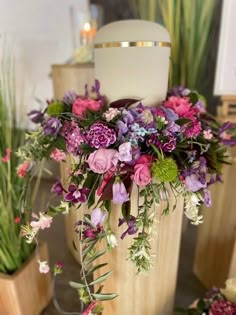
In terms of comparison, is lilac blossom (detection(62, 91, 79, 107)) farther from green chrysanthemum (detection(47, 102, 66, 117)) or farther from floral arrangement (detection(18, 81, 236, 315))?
floral arrangement (detection(18, 81, 236, 315))

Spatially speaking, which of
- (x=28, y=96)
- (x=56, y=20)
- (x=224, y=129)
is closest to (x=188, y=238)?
(x=224, y=129)

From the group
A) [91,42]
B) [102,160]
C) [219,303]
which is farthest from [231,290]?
[91,42]

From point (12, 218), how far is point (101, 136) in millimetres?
583

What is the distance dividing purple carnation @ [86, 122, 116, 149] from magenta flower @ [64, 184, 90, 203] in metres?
0.12

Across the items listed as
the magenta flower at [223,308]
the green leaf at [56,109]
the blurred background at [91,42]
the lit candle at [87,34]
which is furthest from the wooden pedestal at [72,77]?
the magenta flower at [223,308]

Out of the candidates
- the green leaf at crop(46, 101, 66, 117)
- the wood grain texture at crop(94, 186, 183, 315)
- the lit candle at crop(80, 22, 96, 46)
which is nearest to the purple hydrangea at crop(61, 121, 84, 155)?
the green leaf at crop(46, 101, 66, 117)

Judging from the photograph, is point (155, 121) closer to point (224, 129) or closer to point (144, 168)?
point (144, 168)

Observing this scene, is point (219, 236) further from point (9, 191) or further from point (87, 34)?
point (87, 34)

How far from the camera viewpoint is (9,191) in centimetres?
103

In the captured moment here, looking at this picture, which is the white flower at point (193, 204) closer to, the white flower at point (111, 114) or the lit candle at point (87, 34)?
the white flower at point (111, 114)

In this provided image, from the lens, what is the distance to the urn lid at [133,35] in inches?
33.3

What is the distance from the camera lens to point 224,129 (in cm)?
95

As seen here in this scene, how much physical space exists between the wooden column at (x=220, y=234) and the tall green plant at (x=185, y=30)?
38 cm

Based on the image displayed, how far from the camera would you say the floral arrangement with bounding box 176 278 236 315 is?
929 mm
